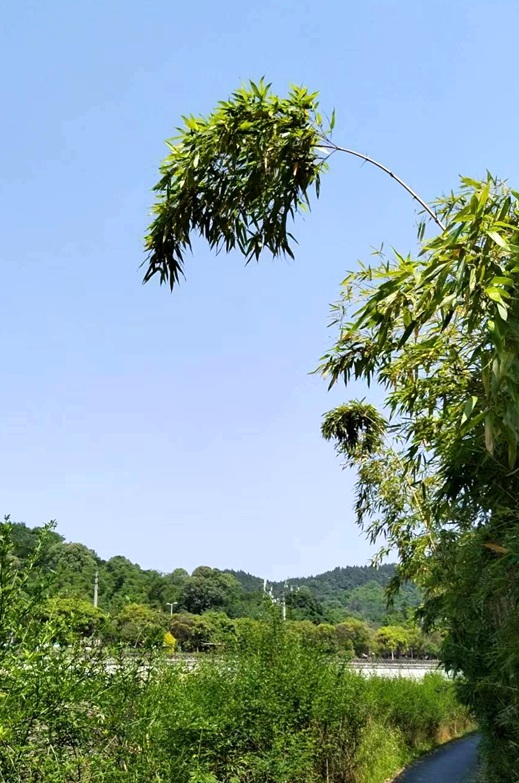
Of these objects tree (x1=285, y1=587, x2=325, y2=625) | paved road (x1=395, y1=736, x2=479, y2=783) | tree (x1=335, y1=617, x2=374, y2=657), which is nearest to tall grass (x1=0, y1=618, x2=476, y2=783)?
paved road (x1=395, y1=736, x2=479, y2=783)

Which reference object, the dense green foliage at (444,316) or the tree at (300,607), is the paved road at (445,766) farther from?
the dense green foliage at (444,316)

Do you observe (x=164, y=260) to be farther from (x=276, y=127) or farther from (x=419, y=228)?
(x=419, y=228)

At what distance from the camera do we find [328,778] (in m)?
10.1

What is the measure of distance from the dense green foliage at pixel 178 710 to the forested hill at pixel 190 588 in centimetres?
20

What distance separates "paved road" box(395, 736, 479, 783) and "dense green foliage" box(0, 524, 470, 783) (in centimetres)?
40

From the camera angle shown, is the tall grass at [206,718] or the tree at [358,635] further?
the tree at [358,635]

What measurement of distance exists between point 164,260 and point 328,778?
828 centimetres

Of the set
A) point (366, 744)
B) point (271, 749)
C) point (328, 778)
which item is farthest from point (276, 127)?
point (366, 744)

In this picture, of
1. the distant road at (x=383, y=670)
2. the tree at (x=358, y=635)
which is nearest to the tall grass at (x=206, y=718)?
the distant road at (x=383, y=670)

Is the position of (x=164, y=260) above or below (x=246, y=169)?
below

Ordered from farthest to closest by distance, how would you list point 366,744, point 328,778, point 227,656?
point 366,744, point 328,778, point 227,656

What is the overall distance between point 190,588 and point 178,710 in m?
66.8

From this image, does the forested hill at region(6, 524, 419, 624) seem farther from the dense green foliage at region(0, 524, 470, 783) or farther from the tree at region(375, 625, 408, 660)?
the tree at region(375, 625, 408, 660)

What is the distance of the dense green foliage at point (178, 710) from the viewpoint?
3.36 metres
